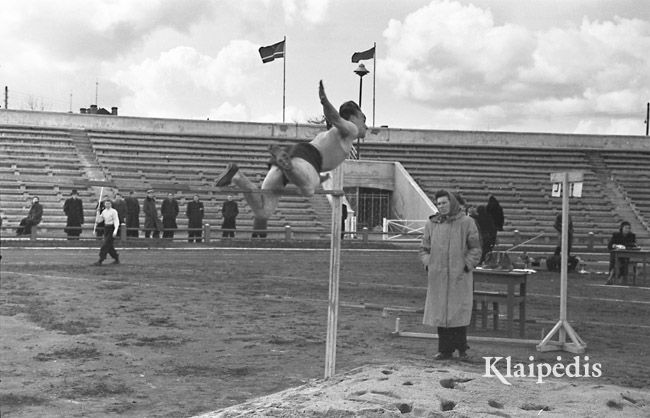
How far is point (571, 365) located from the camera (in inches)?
405

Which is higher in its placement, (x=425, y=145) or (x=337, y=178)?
(x=425, y=145)

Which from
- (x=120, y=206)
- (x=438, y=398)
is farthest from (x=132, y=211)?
(x=438, y=398)

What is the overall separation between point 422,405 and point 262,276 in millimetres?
15439

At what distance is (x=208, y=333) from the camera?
495 inches

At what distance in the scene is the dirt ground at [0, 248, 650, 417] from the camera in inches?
347

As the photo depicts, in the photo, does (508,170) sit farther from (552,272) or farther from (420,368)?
(420,368)

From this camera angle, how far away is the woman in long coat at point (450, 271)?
10.2 metres

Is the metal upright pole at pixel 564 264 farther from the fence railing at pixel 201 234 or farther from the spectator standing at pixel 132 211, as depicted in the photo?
the spectator standing at pixel 132 211

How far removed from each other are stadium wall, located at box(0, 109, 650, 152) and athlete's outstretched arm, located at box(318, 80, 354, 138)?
38.1 metres

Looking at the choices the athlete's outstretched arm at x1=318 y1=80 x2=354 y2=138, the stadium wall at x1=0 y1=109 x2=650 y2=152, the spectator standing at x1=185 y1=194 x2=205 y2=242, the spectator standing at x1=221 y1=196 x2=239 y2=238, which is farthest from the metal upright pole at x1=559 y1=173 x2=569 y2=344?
the stadium wall at x1=0 y1=109 x2=650 y2=152

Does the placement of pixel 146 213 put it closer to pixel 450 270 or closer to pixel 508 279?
pixel 508 279

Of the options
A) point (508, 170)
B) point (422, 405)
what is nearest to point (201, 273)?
point (422, 405)

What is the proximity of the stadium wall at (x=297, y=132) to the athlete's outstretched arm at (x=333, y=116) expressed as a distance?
125 ft

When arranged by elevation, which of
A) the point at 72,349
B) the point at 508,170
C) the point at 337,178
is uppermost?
the point at 508,170
